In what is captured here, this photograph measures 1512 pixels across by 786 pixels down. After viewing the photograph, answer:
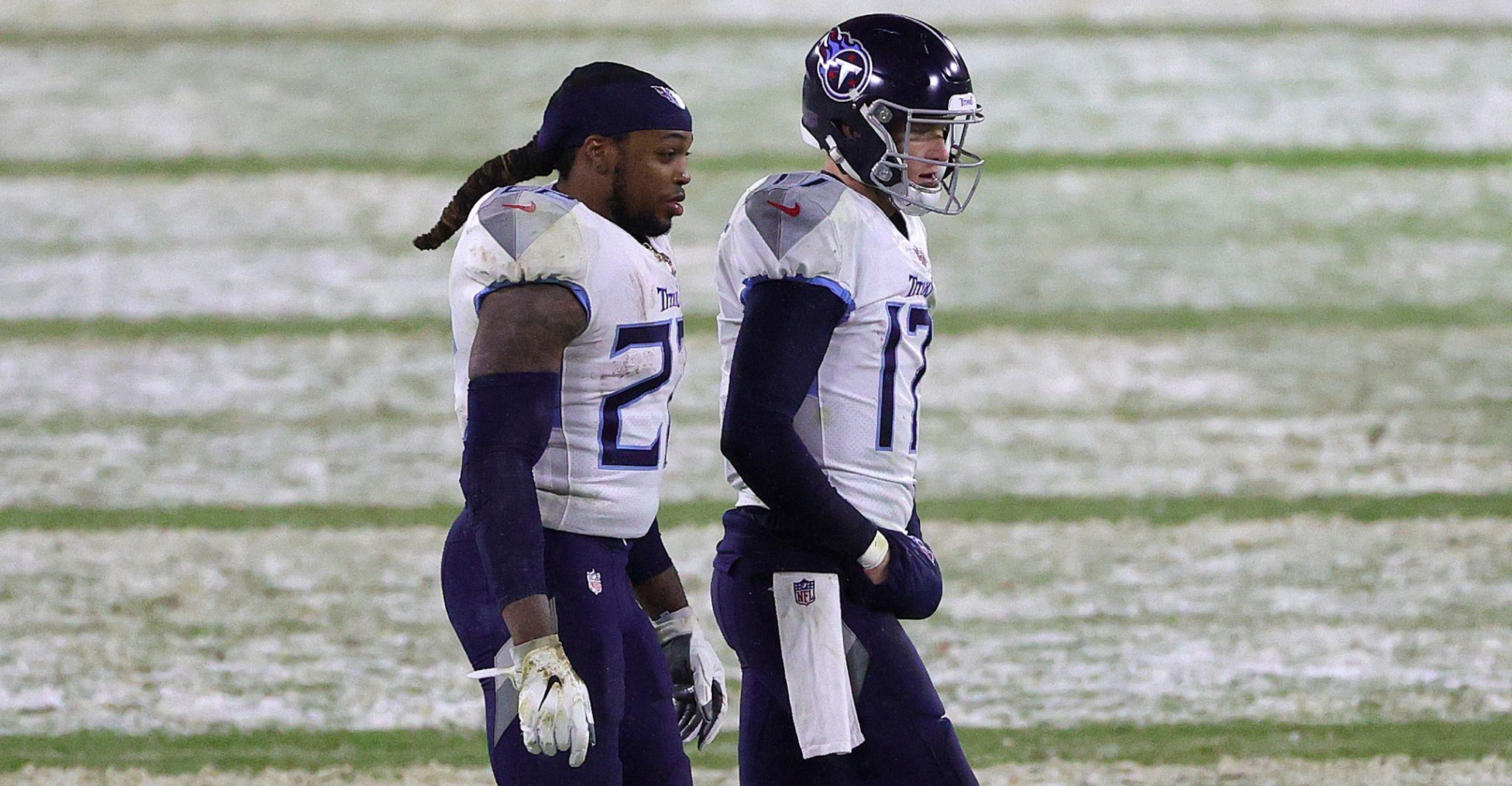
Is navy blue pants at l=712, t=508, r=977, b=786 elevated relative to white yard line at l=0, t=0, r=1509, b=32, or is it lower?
lower

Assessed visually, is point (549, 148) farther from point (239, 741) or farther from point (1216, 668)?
point (1216, 668)

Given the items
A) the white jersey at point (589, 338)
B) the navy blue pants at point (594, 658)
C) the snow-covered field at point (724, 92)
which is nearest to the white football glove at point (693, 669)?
the navy blue pants at point (594, 658)

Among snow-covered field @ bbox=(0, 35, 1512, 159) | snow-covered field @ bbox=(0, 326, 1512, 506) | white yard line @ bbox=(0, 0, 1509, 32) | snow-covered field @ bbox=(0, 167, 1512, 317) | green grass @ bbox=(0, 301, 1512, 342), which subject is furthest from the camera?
white yard line @ bbox=(0, 0, 1509, 32)

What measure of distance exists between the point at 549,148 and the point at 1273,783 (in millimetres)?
2437

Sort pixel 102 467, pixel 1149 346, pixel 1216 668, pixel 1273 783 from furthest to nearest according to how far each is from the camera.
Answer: pixel 1149 346 → pixel 102 467 → pixel 1216 668 → pixel 1273 783

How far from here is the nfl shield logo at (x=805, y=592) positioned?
110 inches

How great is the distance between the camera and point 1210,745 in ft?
14.5

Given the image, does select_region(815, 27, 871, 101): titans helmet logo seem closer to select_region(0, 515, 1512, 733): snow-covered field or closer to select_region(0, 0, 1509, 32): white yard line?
select_region(0, 515, 1512, 733): snow-covered field

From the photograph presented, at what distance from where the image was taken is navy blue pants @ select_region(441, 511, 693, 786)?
2598mm

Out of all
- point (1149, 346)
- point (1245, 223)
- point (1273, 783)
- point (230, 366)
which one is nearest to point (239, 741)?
point (1273, 783)

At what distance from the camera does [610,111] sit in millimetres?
2727

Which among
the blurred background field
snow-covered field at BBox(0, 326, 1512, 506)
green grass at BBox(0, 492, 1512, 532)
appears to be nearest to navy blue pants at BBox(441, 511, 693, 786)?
the blurred background field

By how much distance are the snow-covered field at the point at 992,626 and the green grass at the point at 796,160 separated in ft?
11.9

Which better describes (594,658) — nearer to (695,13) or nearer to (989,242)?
(989,242)
